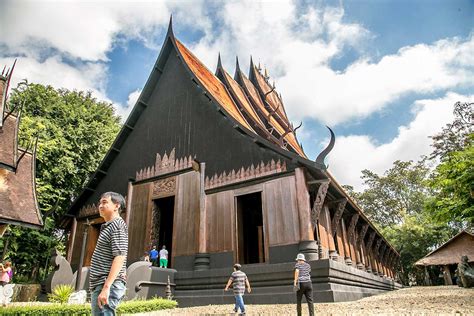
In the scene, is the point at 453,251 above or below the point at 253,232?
below

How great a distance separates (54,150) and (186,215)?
8.48 meters

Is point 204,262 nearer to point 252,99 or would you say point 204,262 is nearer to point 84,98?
point 252,99

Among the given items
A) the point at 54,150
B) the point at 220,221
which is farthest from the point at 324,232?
the point at 54,150

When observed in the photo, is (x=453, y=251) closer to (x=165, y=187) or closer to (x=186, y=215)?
(x=186, y=215)

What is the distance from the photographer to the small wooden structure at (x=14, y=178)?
242 inches

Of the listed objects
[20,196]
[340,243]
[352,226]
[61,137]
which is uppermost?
[61,137]

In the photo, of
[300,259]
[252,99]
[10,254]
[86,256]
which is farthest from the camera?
[252,99]

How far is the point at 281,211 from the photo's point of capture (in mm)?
8023

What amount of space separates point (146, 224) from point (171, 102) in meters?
4.22

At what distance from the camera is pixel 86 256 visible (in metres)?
10.9

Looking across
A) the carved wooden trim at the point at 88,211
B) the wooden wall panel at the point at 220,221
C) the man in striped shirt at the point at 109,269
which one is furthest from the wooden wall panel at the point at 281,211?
the carved wooden trim at the point at 88,211

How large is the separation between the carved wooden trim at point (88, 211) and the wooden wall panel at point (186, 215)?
3.50m

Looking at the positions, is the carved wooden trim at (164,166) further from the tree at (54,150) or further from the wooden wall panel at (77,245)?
the tree at (54,150)

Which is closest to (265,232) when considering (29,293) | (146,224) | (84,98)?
(146,224)
